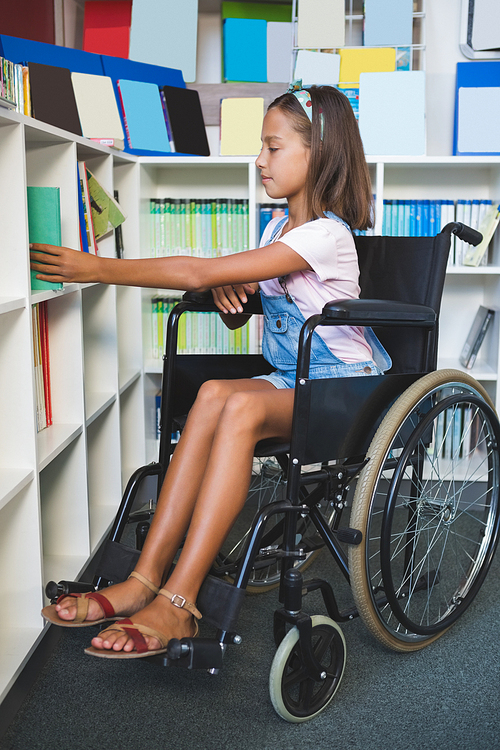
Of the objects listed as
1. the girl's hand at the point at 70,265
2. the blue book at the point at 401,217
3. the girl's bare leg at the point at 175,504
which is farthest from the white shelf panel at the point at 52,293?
the blue book at the point at 401,217

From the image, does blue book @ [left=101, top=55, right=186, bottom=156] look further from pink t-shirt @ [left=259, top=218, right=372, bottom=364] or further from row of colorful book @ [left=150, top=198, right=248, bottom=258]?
pink t-shirt @ [left=259, top=218, right=372, bottom=364]

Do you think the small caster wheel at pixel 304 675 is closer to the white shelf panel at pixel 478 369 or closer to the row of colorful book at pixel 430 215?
the white shelf panel at pixel 478 369

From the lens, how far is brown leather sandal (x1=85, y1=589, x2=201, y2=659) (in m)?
1.06

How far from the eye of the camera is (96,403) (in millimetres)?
1882

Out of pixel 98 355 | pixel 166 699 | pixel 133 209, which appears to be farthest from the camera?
pixel 133 209

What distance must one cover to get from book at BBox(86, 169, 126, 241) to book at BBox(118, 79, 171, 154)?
0.56 metres

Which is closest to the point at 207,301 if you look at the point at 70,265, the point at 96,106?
the point at 70,265

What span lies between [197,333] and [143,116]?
77cm

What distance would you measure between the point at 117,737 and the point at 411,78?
7.01ft

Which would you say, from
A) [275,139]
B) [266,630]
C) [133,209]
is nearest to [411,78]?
[133,209]

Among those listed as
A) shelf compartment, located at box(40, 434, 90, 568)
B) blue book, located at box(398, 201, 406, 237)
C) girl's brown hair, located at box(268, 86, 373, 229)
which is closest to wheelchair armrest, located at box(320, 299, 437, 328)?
girl's brown hair, located at box(268, 86, 373, 229)

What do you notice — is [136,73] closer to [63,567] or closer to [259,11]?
[259,11]

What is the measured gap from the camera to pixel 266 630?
1.59m

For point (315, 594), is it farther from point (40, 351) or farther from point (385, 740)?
point (40, 351)
